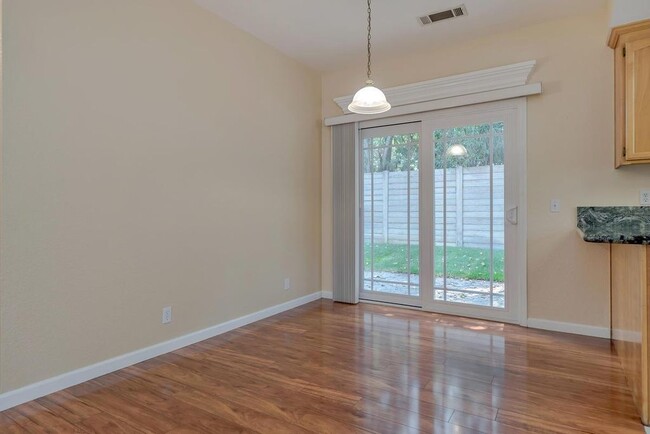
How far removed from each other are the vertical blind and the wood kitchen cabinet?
2.56 metres

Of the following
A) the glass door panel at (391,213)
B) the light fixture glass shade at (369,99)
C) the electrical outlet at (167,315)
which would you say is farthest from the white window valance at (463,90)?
the electrical outlet at (167,315)

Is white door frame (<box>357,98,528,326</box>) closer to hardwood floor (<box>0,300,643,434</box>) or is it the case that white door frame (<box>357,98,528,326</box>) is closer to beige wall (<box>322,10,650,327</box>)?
beige wall (<box>322,10,650,327</box>)

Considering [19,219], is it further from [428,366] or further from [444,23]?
[444,23]

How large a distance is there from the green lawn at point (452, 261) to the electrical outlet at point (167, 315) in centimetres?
245

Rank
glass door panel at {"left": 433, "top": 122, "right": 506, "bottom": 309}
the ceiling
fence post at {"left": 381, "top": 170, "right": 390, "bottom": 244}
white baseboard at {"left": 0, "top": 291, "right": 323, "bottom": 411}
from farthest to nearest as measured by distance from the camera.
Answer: fence post at {"left": 381, "top": 170, "right": 390, "bottom": 244}
glass door panel at {"left": 433, "top": 122, "right": 506, "bottom": 309}
the ceiling
white baseboard at {"left": 0, "top": 291, "right": 323, "bottom": 411}

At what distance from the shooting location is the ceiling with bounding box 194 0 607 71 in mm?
3254

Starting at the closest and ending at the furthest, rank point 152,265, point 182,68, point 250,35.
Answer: point 152,265
point 182,68
point 250,35

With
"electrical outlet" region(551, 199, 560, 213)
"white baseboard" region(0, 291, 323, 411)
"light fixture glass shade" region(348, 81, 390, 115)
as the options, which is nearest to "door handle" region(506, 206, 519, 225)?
"electrical outlet" region(551, 199, 560, 213)

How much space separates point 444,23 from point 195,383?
3680 mm

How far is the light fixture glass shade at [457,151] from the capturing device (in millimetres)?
4000

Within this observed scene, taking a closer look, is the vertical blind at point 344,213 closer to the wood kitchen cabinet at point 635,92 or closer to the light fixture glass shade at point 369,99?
the light fixture glass shade at point 369,99

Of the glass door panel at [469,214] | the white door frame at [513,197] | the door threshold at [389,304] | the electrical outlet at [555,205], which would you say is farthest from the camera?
the door threshold at [389,304]

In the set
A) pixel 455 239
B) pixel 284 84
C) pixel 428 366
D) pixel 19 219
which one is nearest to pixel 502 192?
pixel 455 239

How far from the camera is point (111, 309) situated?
2.68m
